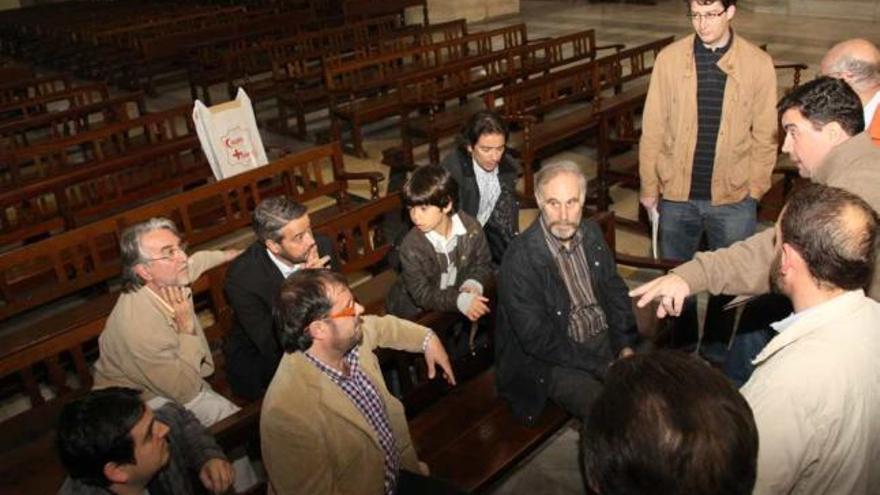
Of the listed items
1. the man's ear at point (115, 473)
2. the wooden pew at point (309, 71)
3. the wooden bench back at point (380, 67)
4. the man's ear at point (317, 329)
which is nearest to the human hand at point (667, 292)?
the man's ear at point (317, 329)

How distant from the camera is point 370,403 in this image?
2.46 metres

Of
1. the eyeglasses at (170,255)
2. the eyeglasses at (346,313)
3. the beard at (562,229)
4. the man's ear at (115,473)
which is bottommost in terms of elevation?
the man's ear at (115,473)

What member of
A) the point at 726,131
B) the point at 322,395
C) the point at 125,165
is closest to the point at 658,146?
the point at 726,131

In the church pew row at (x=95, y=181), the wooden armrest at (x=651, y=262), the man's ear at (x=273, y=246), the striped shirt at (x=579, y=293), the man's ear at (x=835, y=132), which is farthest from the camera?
the church pew row at (x=95, y=181)

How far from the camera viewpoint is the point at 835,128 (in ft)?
8.57

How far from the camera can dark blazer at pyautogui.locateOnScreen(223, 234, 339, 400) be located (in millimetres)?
3139

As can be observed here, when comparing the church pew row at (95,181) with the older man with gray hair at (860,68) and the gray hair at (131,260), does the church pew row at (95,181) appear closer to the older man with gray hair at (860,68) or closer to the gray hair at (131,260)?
the gray hair at (131,260)

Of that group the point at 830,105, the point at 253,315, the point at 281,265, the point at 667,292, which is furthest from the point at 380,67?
the point at 667,292

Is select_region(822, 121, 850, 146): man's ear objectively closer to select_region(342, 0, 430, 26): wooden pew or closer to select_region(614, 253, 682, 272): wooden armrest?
select_region(614, 253, 682, 272): wooden armrest

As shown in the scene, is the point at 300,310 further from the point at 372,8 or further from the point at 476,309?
the point at 372,8

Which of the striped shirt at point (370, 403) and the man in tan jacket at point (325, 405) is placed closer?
the man in tan jacket at point (325, 405)

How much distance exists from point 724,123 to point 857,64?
603 mm

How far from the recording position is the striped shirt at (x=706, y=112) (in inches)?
138

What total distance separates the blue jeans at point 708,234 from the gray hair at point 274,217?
6.50ft
